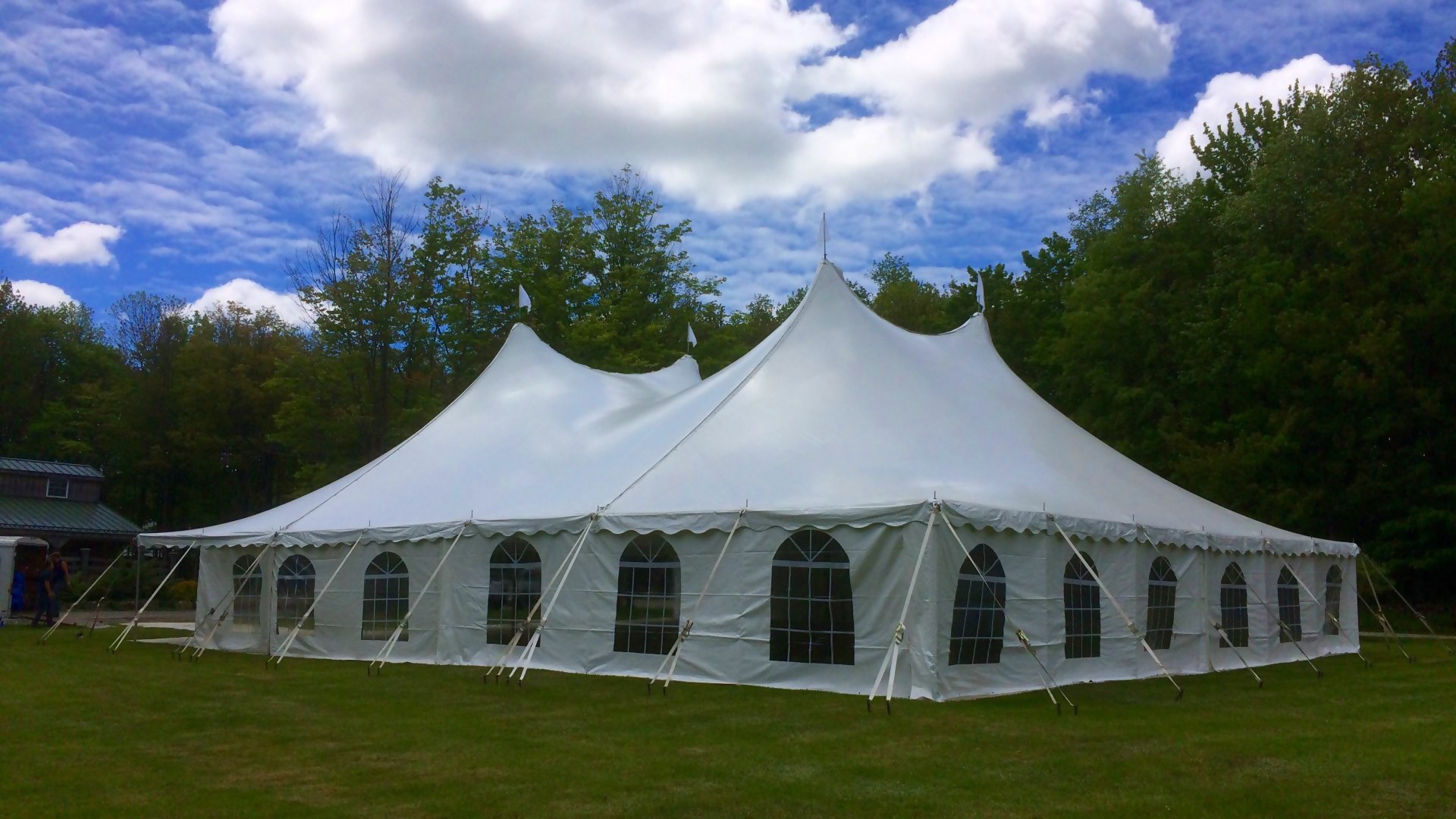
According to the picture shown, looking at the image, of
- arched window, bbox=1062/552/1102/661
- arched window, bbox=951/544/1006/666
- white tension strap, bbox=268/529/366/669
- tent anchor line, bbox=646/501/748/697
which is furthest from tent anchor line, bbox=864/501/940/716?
white tension strap, bbox=268/529/366/669

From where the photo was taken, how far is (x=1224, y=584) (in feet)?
45.5

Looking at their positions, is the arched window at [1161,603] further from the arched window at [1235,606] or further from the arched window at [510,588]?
the arched window at [510,588]

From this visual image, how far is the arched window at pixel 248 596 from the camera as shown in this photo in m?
15.8

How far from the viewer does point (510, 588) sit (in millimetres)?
13328

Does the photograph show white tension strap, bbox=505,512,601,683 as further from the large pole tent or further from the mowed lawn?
the mowed lawn

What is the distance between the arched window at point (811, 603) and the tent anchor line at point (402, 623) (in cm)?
415

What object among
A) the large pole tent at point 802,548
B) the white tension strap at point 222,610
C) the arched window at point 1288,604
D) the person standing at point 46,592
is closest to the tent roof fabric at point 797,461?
the large pole tent at point 802,548

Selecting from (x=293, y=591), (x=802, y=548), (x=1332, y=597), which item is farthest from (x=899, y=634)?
(x=1332, y=597)

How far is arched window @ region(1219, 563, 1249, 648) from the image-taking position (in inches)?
545

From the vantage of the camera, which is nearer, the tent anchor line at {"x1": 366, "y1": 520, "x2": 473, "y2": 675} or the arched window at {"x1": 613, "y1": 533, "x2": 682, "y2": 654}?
the arched window at {"x1": 613, "y1": 533, "x2": 682, "y2": 654}

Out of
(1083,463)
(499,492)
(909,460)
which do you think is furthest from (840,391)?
(499,492)

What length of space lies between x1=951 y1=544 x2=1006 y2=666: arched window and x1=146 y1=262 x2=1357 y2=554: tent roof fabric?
52 cm

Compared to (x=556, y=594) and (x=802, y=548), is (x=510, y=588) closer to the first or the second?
(x=556, y=594)

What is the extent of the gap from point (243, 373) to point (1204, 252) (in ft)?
103
